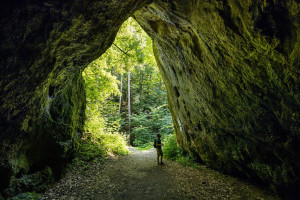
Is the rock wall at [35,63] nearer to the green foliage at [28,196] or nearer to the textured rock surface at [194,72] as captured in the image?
the textured rock surface at [194,72]

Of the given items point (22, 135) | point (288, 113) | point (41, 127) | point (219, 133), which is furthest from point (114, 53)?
point (288, 113)

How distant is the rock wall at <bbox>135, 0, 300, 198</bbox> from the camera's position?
3.23m

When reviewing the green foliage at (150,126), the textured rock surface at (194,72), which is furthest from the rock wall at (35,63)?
the green foliage at (150,126)

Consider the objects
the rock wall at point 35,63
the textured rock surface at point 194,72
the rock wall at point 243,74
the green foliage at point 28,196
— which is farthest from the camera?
the green foliage at point 28,196

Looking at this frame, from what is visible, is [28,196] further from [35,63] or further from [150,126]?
[150,126]

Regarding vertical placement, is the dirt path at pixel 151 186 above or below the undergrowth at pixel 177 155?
below

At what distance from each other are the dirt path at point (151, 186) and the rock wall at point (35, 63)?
35.8 inches

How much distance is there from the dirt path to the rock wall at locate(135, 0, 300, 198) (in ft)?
2.69

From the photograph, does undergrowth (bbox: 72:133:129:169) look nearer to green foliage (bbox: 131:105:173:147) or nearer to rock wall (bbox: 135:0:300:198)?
rock wall (bbox: 135:0:300:198)

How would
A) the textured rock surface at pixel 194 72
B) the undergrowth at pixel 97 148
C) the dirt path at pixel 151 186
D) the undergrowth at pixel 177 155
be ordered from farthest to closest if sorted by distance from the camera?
1. the undergrowth at pixel 177 155
2. the undergrowth at pixel 97 148
3. the dirt path at pixel 151 186
4. the textured rock surface at pixel 194 72

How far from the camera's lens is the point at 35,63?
2863 millimetres

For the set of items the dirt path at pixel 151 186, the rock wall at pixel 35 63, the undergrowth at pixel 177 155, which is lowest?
the dirt path at pixel 151 186

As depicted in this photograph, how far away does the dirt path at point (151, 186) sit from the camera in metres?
4.66

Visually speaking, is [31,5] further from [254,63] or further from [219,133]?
[219,133]
